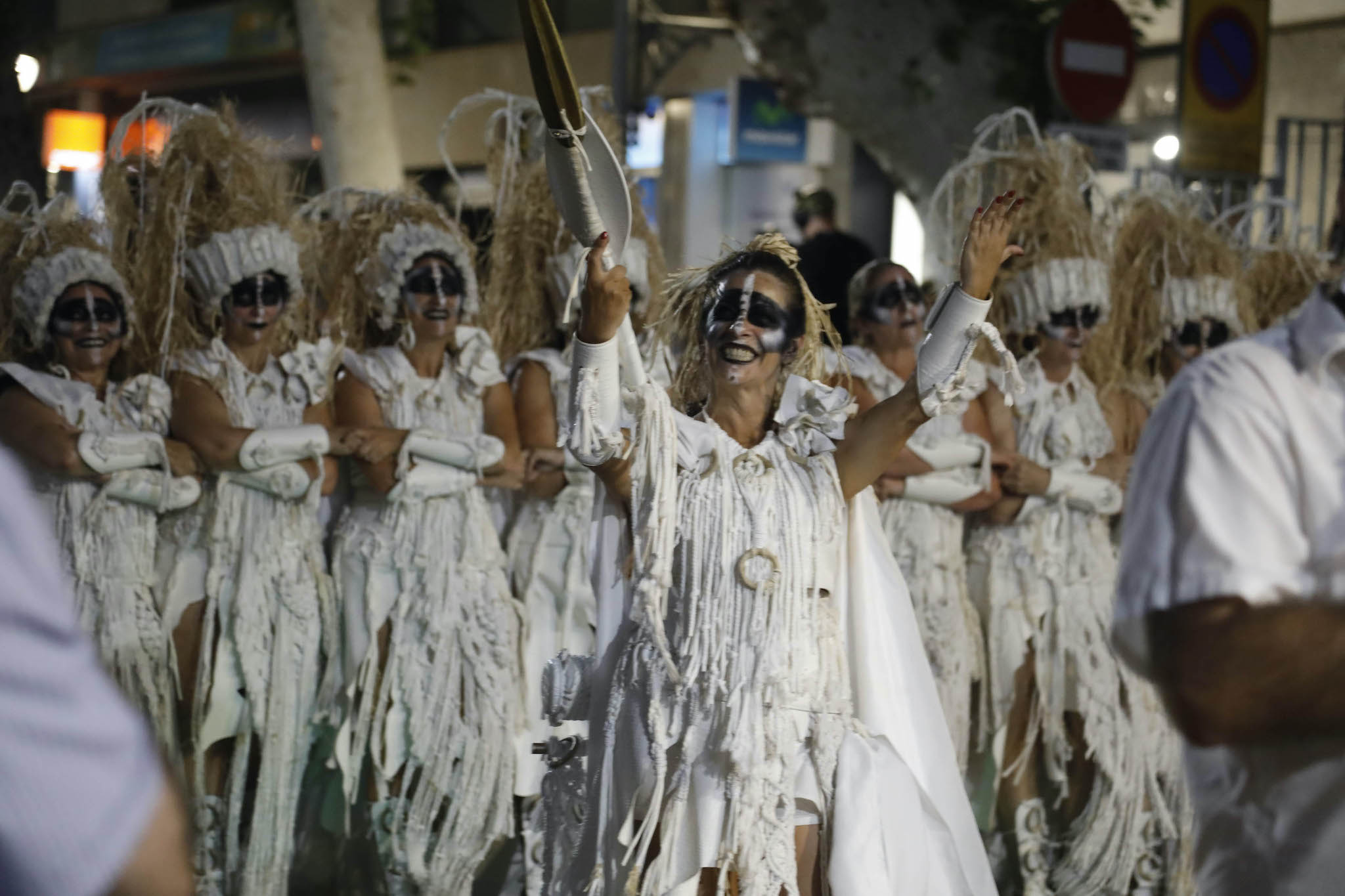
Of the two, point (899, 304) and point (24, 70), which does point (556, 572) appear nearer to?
point (899, 304)

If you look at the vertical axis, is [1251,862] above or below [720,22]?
below

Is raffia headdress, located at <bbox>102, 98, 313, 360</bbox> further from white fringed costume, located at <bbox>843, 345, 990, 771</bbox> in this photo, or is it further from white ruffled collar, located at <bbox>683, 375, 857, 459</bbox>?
white ruffled collar, located at <bbox>683, 375, 857, 459</bbox>

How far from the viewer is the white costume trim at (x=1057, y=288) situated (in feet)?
19.0

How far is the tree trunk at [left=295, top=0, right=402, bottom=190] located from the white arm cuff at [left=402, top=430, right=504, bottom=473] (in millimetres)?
4620

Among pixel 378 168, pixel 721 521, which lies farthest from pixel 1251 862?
pixel 378 168

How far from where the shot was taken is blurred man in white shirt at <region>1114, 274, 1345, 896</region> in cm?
159

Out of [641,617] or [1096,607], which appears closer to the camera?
[641,617]

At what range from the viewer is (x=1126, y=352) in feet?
21.5

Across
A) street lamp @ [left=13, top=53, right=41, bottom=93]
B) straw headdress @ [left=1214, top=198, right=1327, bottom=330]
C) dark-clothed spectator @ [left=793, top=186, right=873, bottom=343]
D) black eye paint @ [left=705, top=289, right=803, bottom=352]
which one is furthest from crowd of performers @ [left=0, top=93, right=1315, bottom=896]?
street lamp @ [left=13, top=53, right=41, bottom=93]

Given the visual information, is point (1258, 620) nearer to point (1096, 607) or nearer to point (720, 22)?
point (1096, 607)

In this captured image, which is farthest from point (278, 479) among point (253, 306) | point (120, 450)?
point (253, 306)

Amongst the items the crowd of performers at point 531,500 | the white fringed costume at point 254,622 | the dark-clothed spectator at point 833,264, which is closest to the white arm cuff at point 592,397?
the crowd of performers at point 531,500

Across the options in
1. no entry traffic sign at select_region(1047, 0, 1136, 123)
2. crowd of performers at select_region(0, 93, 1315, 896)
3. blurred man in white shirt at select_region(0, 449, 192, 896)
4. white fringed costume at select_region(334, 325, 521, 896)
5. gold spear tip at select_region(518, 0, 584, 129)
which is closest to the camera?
blurred man in white shirt at select_region(0, 449, 192, 896)

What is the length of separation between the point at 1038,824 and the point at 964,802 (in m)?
2.03
